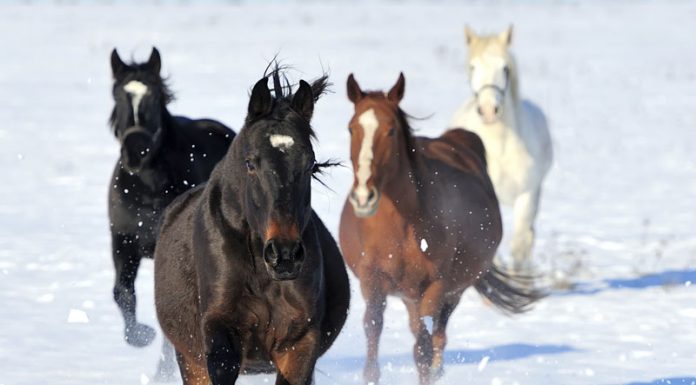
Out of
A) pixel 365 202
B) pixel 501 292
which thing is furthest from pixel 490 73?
pixel 365 202

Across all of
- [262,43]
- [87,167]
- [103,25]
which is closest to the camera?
[87,167]

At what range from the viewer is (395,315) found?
885cm

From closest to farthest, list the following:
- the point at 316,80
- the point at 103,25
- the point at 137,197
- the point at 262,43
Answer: the point at 316,80, the point at 137,197, the point at 262,43, the point at 103,25

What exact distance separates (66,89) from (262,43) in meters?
12.7

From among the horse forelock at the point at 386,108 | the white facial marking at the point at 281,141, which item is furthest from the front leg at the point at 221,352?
the horse forelock at the point at 386,108

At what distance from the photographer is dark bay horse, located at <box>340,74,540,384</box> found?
6.56m

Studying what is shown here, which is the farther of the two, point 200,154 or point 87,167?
point 87,167

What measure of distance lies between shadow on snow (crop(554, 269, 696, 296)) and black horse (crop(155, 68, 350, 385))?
18.5 ft

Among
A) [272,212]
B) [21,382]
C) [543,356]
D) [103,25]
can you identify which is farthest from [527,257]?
[103,25]

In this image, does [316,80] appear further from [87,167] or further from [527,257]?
[87,167]

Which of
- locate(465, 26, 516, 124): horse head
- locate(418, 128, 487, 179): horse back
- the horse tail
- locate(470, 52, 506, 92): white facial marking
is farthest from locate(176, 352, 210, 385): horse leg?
locate(470, 52, 506, 92): white facial marking

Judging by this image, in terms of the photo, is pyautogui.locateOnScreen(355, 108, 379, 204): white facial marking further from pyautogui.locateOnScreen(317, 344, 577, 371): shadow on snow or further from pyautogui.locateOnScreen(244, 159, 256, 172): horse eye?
pyautogui.locateOnScreen(244, 159, 256, 172): horse eye

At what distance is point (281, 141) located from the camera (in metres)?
3.78

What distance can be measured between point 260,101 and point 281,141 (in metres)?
0.25
